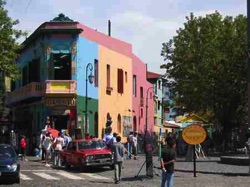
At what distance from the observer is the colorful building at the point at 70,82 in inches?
1726

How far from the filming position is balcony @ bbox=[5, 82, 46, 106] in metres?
45.0

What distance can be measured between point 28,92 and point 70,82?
494cm

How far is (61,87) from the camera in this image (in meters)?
43.8

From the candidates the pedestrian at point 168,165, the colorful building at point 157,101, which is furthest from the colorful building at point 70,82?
the pedestrian at point 168,165

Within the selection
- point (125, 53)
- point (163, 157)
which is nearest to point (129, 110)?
point (125, 53)

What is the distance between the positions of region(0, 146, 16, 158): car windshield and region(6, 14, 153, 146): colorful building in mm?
16935

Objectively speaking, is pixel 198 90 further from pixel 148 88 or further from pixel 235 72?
pixel 148 88

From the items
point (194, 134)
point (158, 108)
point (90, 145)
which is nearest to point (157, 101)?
point (158, 108)

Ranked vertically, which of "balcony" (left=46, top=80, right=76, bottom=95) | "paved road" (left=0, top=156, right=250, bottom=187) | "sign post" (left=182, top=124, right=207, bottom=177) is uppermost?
"balcony" (left=46, top=80, right=76, bottom=95)

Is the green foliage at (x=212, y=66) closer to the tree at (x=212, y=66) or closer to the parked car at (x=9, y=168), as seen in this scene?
the tree at (x=212, y=66)

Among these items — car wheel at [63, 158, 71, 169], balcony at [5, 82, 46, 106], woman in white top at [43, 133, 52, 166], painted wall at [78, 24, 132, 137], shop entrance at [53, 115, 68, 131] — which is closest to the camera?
car wheel at [63, 158, 71, 169]

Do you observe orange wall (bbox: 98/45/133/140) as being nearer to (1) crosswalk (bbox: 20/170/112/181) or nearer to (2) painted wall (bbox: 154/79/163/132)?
(2) painted wall (bbox: 154/79/163/132)

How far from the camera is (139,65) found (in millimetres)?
62719

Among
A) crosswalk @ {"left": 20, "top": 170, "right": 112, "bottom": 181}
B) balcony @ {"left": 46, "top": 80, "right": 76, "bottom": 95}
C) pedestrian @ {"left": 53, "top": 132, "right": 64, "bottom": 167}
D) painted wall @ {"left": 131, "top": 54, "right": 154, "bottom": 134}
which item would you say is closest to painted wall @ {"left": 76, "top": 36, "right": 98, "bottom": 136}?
balcony @ {"left": 46, "top": 80, "right": 76, "bottom": 95}
